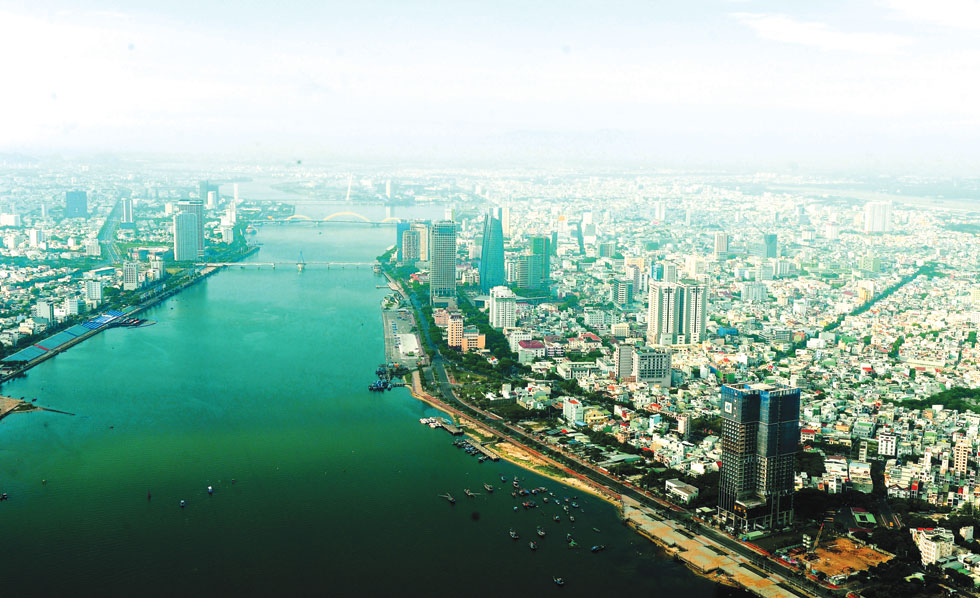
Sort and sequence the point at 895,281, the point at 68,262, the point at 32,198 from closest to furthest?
the point at 895,281 → the point at 68,262 → the point at 32,198

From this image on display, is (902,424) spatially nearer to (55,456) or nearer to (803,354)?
(803,354)

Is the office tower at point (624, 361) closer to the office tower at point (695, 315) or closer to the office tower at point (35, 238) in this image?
the office tower at point (695, 315)

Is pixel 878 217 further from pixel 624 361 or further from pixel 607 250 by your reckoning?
pixel 624 361

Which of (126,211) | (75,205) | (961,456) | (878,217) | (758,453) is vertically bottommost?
(961,456)

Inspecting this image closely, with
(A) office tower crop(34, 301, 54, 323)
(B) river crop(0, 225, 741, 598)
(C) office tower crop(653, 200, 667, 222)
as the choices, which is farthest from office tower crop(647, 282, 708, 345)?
(C) office tower crop(653, 200, 667, 222)

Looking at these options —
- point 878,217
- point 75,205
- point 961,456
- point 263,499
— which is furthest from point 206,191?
point 961,456

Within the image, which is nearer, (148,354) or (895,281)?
(148,354)

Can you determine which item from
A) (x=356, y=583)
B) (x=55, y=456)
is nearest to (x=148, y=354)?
(x=55, y=456)

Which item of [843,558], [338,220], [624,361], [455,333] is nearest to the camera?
[843,558]
